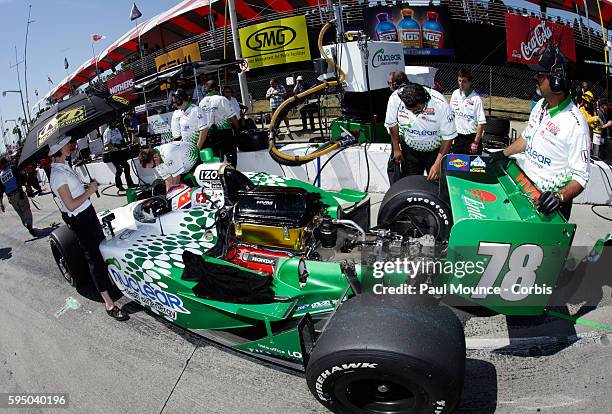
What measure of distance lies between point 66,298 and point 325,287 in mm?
3306

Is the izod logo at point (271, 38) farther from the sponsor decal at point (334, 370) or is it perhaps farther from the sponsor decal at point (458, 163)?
the sponsor decal at point (334, 370)

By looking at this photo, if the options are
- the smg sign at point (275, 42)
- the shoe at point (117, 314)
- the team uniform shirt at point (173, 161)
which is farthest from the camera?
the smg sign at point (275, 42)

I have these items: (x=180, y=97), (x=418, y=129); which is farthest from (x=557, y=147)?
(x=180, y=97)

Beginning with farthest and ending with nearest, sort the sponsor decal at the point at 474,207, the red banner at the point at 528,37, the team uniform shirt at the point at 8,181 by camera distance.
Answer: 1. the red banner at the point at 528,37
2. the team uniform shirt at the point at 8,181
3. the sponsor decal at the point at 474,207

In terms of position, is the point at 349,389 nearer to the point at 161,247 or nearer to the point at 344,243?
the point at 344,243

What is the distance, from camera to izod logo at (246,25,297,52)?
14.0 metres

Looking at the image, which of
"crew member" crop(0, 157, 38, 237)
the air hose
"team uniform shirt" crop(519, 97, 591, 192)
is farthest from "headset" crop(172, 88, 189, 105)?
"team uniform shirt" crop(519, 97, 591, 192)

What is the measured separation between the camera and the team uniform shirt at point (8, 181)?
7605mm

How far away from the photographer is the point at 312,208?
3.87 metres

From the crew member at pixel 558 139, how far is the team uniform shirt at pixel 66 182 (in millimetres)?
3748

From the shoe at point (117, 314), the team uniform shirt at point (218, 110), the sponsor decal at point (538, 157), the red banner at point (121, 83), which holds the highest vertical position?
the red banner at point (121, 83)

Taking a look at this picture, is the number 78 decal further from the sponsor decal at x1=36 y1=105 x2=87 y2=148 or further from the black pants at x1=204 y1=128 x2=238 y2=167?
the black pants at x1=204 y1=128 x2=238 y2=167

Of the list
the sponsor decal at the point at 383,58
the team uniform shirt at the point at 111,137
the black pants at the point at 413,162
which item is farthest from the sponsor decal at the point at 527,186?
the team uniform shirt at the point at 111,137

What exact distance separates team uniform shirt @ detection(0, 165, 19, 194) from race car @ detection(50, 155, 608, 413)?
3.79 metres
